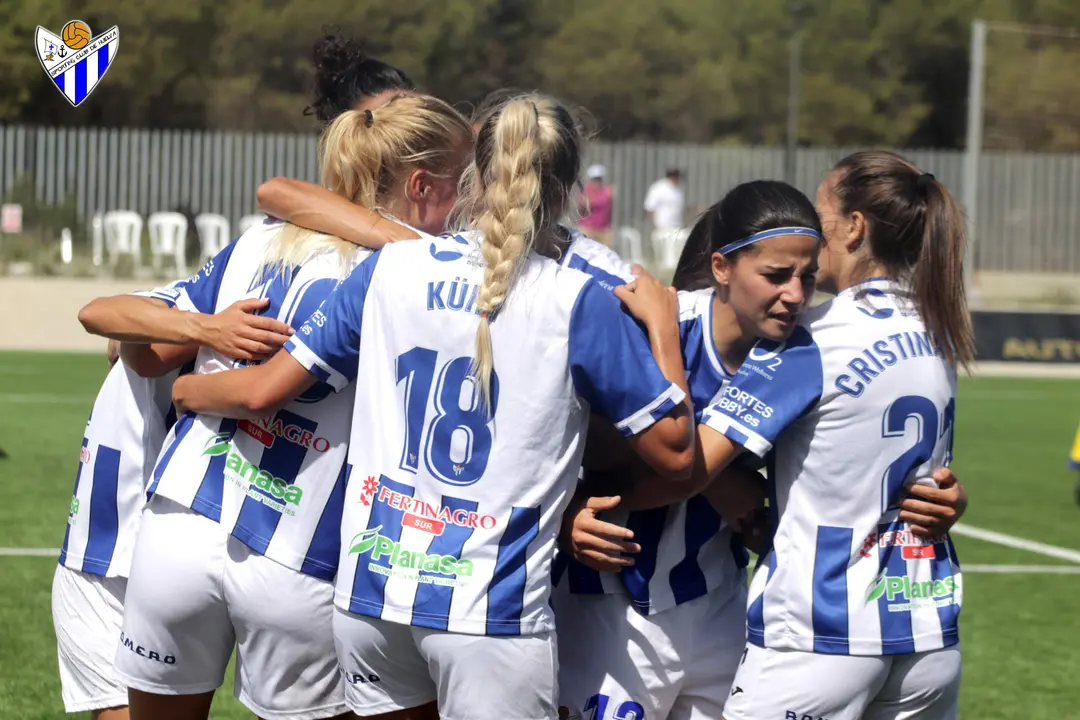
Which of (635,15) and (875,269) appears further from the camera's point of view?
(635,15)

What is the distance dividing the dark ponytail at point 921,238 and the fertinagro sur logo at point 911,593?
0.47m

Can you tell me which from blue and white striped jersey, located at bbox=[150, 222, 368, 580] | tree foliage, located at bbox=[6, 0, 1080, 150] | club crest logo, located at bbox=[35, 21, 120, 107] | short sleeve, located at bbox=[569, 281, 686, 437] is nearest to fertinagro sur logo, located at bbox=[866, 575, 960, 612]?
short sleeve, located at bbox=[569, 281, 686, 437]

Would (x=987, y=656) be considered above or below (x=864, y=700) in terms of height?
below

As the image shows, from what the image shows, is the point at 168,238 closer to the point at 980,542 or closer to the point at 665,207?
the point at 665,207

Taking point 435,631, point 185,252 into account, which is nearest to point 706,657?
point 435,631

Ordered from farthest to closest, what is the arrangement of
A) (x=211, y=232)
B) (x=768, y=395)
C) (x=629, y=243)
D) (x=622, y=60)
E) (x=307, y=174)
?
(x=622, y=60) < (x=629, y=243) < (x=307, y=174) < (x=211, y=232) < (x=768, y=395)

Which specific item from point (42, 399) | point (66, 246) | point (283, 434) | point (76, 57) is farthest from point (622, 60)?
point (283, 434)

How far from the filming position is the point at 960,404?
15672mm

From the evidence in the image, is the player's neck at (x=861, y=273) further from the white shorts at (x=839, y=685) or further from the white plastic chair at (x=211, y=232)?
the white plastic chair at (x=211, y=232)

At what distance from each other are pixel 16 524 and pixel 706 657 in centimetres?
586

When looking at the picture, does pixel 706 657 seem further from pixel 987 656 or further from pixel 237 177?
pixel 237 177

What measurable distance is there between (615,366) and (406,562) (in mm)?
543

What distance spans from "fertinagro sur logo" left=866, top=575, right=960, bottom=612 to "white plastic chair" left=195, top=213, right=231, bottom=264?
20.4 meters

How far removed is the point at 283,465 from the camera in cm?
306
